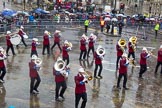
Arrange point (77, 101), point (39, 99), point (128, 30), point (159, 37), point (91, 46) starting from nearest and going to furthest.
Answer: point (77, 101), point (39, 99), point (91, 46), point (159, 37), point (128, 30)

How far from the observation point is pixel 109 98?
55.4 ft

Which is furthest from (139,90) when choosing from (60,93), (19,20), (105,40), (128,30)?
(128,30)

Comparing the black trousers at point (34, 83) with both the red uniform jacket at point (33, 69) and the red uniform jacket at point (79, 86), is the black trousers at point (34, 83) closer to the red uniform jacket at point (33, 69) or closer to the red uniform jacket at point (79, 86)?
the red uniform jacket at point (33, 69)

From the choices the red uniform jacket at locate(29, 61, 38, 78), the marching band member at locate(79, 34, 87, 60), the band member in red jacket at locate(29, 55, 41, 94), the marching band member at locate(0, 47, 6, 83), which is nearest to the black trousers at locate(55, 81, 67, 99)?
the band member in red jacket at locate(29, 55, 41, 94)

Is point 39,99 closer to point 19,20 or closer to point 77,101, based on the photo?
point 77,101

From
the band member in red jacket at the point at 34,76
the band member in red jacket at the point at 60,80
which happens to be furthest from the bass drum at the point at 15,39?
the band member in red jacket at the point at 60,80

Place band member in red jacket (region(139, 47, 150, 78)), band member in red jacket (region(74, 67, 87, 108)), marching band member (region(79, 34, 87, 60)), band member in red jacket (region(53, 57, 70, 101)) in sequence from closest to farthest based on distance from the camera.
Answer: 1. band member in red jacket (region(74, 67, 87, 108))
2. band member in red jacket (region(53, 57, 70, 101))
3. band member in red jacket (region(139, 47, 150, 78))
4. marching band member (region(79, 34, 87, 60))

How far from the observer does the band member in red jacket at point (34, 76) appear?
16.0m

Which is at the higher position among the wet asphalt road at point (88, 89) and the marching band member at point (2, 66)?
the marching band member at point (2, 66)

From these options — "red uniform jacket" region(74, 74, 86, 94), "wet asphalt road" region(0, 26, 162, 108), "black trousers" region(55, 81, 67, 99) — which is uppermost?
"red uniform jacket" region(74, 74, 86, 94)

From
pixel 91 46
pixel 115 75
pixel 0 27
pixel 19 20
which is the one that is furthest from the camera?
pixel 19 20

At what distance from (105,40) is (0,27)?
8.58 m

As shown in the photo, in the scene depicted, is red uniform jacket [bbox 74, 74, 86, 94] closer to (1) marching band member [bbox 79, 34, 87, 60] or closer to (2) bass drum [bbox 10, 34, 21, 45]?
(1) marching band member [bbox 79, 34, 87, 60]

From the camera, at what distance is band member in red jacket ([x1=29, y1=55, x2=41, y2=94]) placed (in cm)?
1605
